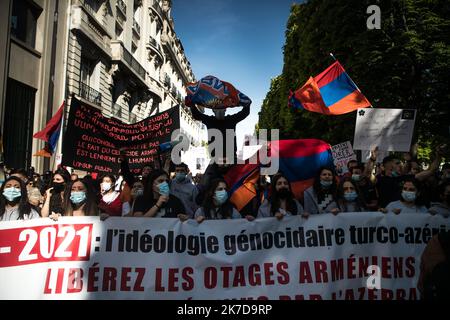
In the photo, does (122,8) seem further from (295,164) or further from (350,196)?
(350,196)

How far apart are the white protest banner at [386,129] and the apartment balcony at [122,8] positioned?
20.3 meters

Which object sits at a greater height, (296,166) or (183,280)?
(296,166)

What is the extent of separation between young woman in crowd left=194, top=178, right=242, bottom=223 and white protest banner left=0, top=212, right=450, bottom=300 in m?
0.37

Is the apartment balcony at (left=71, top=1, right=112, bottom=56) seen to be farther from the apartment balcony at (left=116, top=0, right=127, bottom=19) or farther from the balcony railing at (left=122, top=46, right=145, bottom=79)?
the apartment balcony at (left=116, top=0, right=127, bottom=19)

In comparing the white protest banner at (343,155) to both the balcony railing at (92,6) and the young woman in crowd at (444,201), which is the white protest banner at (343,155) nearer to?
the young woman in crowd at (444,201)

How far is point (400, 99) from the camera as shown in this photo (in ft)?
41.8

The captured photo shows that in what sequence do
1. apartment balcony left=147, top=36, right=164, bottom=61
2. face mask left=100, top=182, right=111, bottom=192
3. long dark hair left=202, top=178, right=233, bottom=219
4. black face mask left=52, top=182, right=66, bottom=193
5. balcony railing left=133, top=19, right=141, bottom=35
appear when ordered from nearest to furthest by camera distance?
1. long dark hair left=202, top=178, right=233, bottom=219
2. black face mask left=52, top=182, right=66, bottom=193
3. face mask left=100, top=182, right=111, bottom=192
4. balcony railing left=133, top=19, right=141, bottom=35
5. apartment balcony left=147, top=36, right=164, bottom=61

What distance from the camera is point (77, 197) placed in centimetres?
400

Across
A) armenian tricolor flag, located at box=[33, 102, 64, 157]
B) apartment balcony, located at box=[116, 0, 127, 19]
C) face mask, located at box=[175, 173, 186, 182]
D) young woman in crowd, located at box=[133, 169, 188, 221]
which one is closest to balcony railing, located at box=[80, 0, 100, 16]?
apartment balcony, located at box=[116, 0, 127, 19]

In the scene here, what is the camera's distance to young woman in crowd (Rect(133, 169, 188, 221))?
13.3ft

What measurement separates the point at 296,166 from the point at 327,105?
65.5 inches

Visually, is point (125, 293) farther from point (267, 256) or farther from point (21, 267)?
point (267, 256)

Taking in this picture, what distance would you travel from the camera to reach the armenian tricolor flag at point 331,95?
671 centimetres

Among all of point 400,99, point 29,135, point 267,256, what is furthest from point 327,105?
point 29,135
